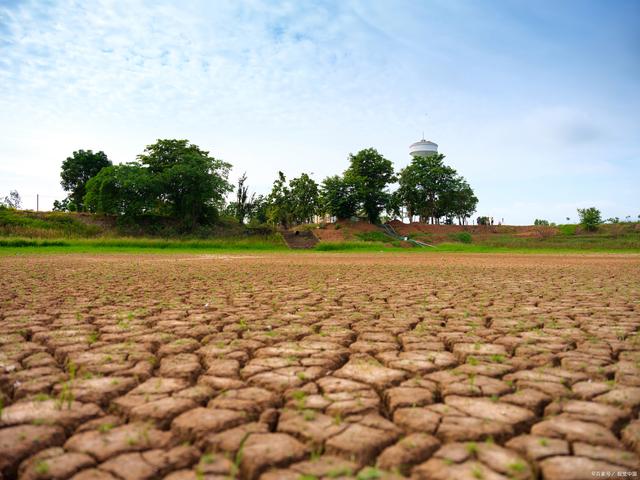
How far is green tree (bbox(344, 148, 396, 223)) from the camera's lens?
39906mm

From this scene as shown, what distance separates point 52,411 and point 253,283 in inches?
206

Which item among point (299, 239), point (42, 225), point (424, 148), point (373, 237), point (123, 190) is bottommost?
point (299, 239)

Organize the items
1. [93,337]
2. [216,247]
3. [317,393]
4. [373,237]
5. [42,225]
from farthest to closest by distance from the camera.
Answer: [373,237] → [42,225] → [216,247] → [93,337] → [317,393]

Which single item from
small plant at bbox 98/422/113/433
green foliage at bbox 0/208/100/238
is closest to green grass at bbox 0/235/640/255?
green foliage at bbox 0/208/100/238

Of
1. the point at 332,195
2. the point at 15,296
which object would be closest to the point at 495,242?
the point at 332,195

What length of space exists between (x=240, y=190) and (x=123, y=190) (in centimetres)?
1672

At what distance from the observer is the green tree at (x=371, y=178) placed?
3991 centimetres

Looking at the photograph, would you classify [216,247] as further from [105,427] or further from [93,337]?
[105,427]

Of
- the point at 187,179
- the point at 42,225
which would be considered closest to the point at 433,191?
the point at 187,179

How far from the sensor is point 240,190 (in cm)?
4859

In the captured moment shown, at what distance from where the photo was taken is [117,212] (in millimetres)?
34125

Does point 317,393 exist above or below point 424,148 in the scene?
below

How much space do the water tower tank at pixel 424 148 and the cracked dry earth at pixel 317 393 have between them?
64.9m

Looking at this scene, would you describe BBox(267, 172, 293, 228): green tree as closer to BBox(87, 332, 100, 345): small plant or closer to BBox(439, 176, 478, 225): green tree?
BBox(439, 176, 478, 225): green tree
